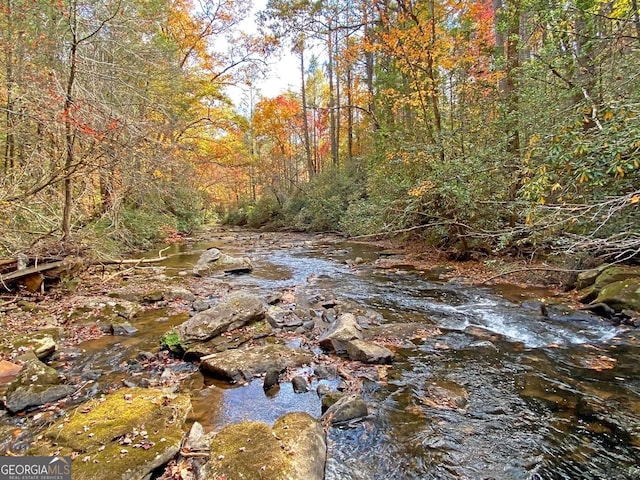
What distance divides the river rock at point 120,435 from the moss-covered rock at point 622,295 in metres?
7.19

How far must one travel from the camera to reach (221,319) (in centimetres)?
622

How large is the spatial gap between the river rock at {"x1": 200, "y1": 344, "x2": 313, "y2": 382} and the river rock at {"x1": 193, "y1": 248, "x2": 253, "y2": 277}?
6.40 m

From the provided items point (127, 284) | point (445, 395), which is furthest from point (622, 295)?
point (127, 284)

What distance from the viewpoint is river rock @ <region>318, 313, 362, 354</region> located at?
5586mm

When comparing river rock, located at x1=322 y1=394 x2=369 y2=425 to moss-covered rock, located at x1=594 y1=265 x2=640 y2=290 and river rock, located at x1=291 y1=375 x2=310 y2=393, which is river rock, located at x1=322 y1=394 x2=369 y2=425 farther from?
moss-covered rock, located at x1=594 y1=265 x2=640 y2=290

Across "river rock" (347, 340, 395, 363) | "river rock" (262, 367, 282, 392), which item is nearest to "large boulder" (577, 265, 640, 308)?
"river rock" (347, 340, 395, 363)

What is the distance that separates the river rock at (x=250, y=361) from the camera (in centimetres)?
484

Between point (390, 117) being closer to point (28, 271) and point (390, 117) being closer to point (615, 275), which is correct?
point (615, 275)

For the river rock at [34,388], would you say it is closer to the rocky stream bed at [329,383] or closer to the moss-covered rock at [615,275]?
the rocky stream bed at [329,383]

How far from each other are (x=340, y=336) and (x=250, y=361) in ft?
4.71

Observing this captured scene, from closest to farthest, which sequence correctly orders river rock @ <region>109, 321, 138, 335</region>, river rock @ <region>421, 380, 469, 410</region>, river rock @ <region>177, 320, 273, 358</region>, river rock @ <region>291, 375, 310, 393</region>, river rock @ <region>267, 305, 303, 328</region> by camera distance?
river rock @ <region>421, 380, 469, 410</region>
river rock @ <region>291, 375, 310, 393</region>
river rock @ <region>177, 320, 273, 358</region>
river rock @ <region>109, 321, 138, 335</region>
river rock @ <region>267, 305, 303, 328</region>

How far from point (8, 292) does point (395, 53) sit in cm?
1238

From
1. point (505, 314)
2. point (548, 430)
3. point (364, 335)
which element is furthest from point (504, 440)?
point (505, 314)

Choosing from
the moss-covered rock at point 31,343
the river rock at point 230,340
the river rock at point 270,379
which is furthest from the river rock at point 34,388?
the river rock at point 270,379
